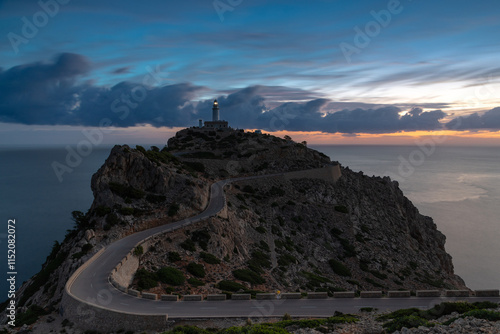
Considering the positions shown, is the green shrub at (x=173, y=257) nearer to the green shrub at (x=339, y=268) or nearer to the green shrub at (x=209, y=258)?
the green shrub at (x=209, y=258)

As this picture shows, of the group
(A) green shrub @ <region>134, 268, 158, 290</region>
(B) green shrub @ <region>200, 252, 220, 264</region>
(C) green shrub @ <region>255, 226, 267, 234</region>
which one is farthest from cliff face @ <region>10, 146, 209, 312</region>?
(C) green shrub @ <region>255, 226, 267, 234</region>

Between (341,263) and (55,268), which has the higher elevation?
(55,268)

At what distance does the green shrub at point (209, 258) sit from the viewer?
30.8 metres

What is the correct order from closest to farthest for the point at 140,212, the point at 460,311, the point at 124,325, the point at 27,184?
the point at 460,311 < the point at 124,325 < the point at 140,212 < the point at 27,184

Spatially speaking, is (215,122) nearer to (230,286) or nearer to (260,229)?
(260,229)

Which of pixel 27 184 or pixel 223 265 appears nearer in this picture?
pixel 223 265

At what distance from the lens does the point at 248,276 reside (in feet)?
98.6

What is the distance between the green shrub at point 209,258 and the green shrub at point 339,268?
19.1 metres

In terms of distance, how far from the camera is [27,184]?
156m

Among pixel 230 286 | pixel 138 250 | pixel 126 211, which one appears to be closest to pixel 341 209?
pixel 230 286

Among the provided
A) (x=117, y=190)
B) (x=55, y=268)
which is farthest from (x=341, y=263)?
(x=55, y=268)

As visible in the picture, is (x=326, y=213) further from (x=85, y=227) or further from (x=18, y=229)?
(x=18, y=229)

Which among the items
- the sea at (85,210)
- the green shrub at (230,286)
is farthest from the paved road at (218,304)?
the sea at (85,210)

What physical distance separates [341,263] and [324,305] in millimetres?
25533
